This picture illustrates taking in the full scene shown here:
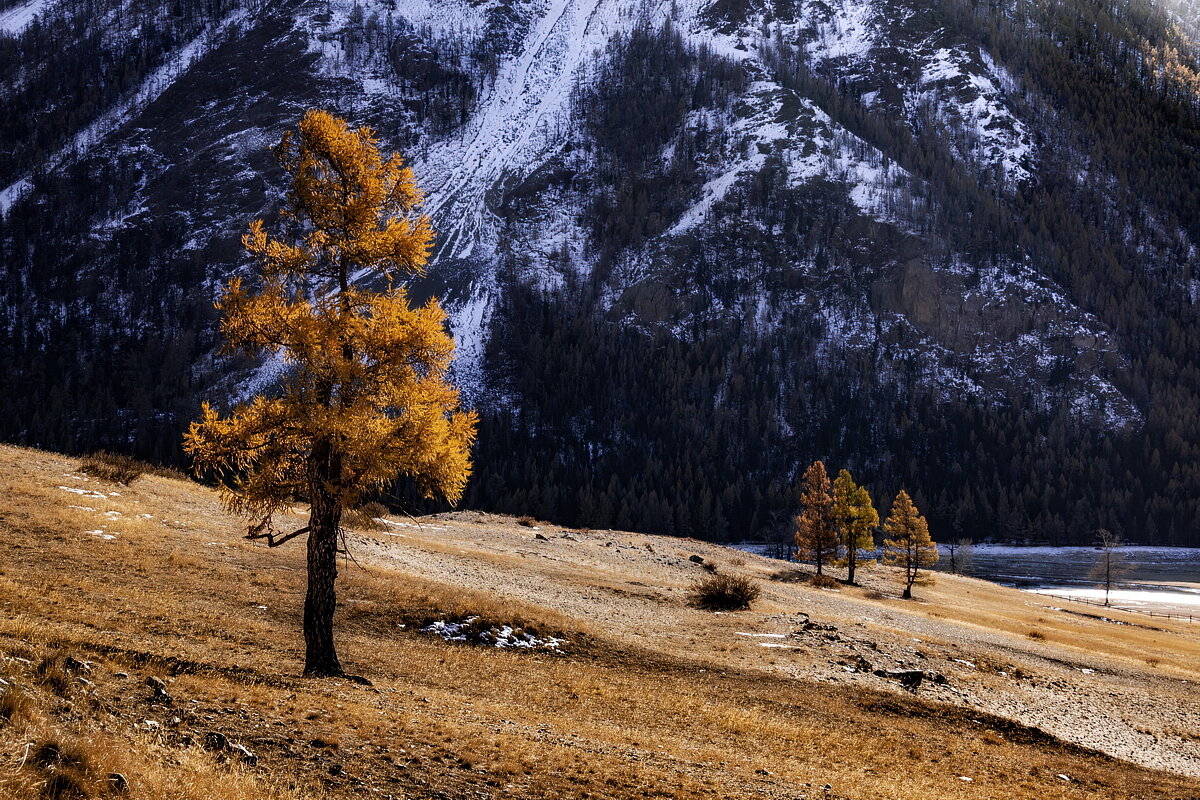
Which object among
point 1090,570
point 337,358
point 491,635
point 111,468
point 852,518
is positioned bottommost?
point 1090,570

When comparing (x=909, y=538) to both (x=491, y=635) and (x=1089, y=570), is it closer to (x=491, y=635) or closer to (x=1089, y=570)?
(x=491, y=635)

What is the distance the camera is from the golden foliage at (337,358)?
13.7 m

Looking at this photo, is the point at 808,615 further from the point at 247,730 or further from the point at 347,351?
the point at 247,730

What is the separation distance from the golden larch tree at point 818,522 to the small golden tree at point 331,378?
50226mm

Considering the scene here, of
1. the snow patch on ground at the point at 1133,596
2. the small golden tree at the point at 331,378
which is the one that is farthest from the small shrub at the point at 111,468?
the snow patch on ground at the point at 1133,596

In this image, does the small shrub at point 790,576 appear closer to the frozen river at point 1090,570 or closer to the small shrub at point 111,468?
the small shrub at point 111,468

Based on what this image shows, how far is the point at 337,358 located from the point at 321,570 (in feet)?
14.4

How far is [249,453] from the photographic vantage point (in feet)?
45.5

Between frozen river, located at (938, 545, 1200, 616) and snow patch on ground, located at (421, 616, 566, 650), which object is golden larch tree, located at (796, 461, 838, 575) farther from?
snow patch on ground, located at (421, 616, 566, 650)

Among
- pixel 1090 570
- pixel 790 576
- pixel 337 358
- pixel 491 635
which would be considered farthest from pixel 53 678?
pixel 1090 570

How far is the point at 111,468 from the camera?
1284 inches

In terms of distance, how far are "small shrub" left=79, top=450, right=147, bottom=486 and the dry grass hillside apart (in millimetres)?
798

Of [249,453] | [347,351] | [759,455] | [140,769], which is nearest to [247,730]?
[140,769]

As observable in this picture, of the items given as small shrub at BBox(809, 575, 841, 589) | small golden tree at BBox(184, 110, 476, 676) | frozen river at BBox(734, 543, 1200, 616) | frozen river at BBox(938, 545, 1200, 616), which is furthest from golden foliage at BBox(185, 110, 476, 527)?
frozen river at BBox(734, 543, 1200, 616)
